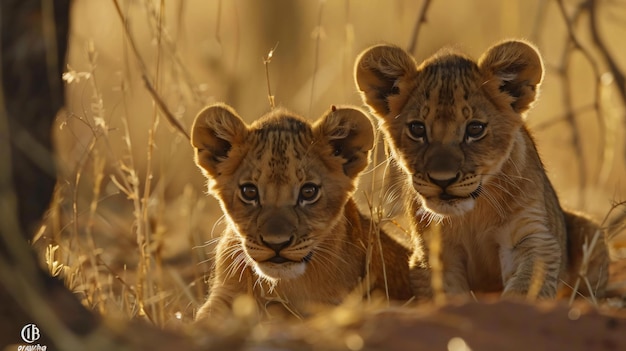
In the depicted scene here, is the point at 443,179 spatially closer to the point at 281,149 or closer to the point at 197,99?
the point at 281,149

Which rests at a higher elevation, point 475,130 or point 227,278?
point 475,130

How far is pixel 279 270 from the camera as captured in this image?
17.5ft

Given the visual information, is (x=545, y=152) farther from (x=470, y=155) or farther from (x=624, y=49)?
(x=470, y=155)

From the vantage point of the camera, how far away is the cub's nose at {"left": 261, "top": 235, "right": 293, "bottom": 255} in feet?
17.4

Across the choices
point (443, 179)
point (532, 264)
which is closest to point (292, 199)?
point (443, 179)

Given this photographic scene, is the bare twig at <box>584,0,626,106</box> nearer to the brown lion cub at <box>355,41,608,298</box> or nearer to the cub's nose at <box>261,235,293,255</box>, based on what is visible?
the brown lion cub at <box>355,41,608,298</box>

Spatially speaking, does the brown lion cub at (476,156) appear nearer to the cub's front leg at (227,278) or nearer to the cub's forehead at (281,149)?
the cub's forehead at (281,149)

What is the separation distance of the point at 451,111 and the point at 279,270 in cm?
123

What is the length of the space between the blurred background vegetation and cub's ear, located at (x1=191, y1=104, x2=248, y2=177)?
0.94 feet

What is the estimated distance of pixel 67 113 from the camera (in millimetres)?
6277

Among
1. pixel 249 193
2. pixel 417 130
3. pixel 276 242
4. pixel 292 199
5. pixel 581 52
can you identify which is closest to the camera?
pixel 276 242

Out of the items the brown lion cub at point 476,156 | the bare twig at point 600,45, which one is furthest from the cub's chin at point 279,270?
the bare twig at point 600,45

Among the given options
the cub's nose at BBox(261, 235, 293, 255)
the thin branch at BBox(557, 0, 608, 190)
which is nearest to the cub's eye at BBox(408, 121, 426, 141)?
the cub's nose at BBox(261, 235, 293, 255)

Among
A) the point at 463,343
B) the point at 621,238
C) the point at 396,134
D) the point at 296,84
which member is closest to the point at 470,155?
the point at 396,134
